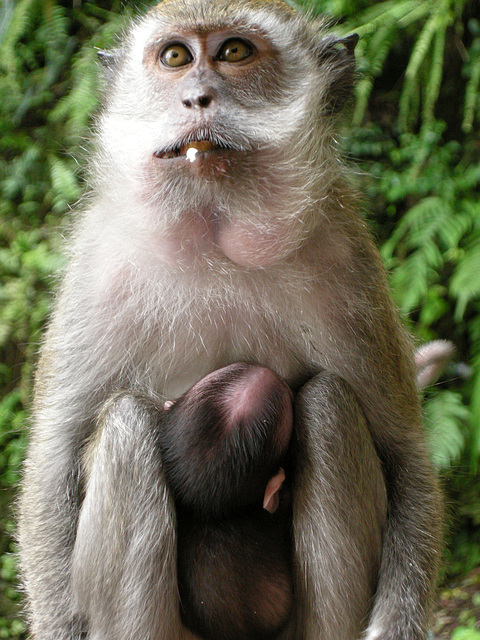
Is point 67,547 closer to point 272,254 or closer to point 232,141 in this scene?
point 272,254

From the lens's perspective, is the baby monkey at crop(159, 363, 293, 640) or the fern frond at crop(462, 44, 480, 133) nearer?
the baby monkey at crop(159, 363, 293, 640)

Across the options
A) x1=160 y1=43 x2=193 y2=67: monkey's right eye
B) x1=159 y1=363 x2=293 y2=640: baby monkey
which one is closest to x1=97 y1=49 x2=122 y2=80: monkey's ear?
x1=160 y1=43 x2=193 y2=67: monkey's right eye

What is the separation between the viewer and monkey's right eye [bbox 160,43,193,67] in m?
2.47

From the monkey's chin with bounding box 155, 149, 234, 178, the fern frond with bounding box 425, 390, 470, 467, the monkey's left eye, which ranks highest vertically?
the monkey's left eye

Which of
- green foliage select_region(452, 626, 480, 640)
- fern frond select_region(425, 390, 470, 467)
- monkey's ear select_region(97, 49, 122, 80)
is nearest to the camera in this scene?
monkey's ear select_region(97, 49, 122, 80)

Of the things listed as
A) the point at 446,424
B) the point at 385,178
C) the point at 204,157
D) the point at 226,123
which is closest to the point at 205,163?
the point at 204,157

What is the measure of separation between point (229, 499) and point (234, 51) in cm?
158

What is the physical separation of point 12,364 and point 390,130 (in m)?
3.59

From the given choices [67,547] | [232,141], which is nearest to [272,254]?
[232,141]

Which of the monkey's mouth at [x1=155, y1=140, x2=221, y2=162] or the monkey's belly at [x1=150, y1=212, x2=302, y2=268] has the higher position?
the monkey's mouth at [x1=155, y1=140, x2=221, y2=162]

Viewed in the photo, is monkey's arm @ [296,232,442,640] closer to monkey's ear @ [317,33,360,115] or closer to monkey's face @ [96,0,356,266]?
monkey's face @ [96,0,356,266]

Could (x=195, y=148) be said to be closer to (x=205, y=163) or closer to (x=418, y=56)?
(x=205, y=163)

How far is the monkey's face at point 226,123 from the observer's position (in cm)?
226

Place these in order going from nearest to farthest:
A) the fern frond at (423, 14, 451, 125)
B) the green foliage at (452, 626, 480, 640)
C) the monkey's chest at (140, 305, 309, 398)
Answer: the monkey's chest at (140, 305, 309, 398)
the green foliage at (452, 626, 480, 640)
the fern frond at (423, 14, 451, 125)
